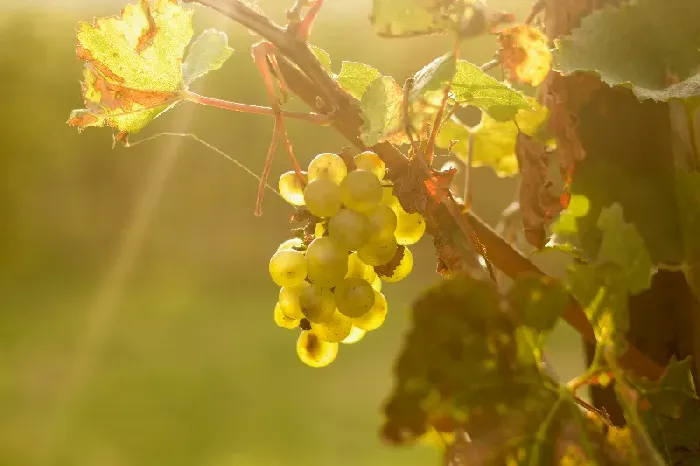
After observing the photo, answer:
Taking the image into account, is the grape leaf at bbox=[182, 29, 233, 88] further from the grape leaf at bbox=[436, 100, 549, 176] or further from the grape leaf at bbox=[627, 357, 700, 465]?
the grape leaf at bbox=[627, 357, 700, 465]

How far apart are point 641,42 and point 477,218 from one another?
0.12 meters

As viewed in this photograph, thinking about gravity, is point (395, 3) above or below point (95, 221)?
above

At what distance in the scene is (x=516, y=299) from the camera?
0.76 feet

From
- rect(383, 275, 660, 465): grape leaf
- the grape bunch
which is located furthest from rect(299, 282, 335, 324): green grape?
rect(383, 275, 660, 465): grape leaf

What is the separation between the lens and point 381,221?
1.03ft

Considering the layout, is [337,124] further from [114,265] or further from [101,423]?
[114,265]

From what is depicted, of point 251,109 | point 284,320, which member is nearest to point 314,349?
point 284,320

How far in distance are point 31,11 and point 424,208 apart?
4.14 metres

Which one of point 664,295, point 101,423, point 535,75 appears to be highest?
point 535,75

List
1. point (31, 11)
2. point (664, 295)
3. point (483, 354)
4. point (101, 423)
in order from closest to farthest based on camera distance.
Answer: point (483, 354), point (664, 295), point (101, 423), point (31, 11)

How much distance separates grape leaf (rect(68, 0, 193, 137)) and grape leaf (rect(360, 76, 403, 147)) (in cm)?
12

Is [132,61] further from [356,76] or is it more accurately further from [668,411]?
[668,411]

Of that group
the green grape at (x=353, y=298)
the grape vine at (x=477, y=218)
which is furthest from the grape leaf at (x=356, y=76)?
the green grape at (x=353, y=298)

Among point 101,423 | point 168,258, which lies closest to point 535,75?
point 101,423
